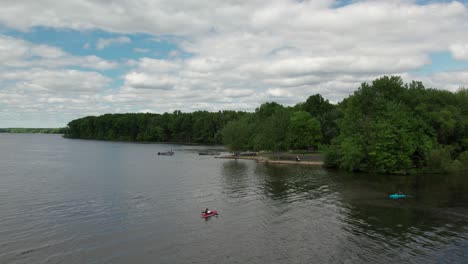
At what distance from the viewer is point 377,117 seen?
83625 mm

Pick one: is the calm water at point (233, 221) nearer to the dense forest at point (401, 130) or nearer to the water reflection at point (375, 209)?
the water reflection at point (375, 209)

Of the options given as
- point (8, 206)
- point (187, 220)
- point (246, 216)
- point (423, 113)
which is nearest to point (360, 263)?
point (246, 216)

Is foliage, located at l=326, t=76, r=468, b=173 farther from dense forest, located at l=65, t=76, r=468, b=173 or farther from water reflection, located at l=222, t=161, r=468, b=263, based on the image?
water reflection, located at l=222, t=161, r=468, b=263

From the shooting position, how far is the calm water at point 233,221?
1223 inches

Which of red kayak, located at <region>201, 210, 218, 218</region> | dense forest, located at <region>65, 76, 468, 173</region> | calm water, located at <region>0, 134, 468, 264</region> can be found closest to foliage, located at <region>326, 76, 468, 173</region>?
dense forest, located at <region>65, 76, 468, 173</region>

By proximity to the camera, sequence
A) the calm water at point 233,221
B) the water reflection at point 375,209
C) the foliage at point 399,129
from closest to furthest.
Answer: the calm water at point 233,221 → the water reflection at point 375,209 → the foliage at point 399,129

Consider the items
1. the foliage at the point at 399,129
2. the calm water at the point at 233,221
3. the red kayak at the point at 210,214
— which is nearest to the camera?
the calm water at the point at 233,221

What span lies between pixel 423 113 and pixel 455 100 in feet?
47.5

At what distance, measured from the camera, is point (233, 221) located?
4100cm

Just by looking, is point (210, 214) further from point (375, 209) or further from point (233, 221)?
point (375, 209)

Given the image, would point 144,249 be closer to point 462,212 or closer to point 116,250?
Answer: point 116,250

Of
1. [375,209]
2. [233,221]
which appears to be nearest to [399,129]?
[375,209]

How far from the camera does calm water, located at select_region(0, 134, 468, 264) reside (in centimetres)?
3106

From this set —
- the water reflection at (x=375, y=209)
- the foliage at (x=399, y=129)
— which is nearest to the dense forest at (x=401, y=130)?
the foliage at (x=399, y=129)
